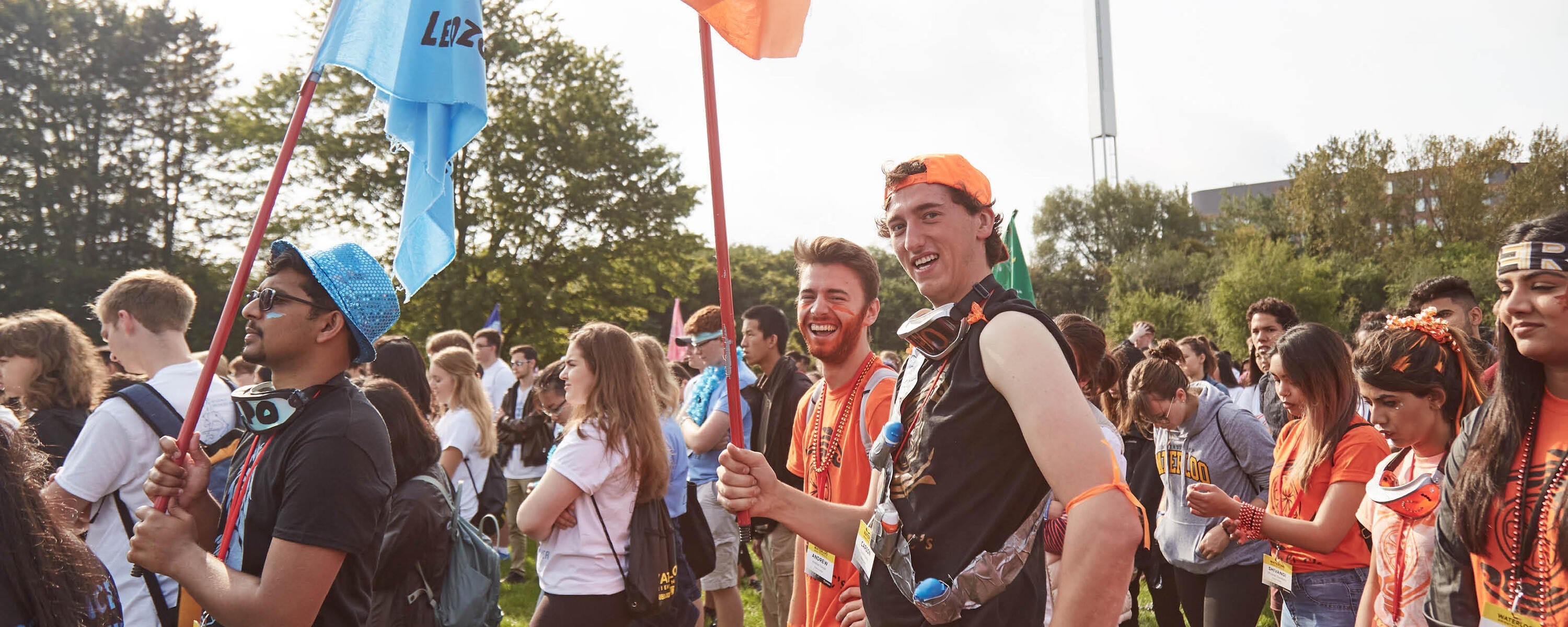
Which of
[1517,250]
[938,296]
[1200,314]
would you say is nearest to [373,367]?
[938,296]

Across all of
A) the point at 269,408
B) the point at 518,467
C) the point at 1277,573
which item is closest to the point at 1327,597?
the point at 1277,573

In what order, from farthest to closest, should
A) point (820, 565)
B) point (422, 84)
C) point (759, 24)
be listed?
point (422, 84)
point (820, 565)
point (759, 24)

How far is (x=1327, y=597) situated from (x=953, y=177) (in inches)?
114

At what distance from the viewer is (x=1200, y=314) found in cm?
4588

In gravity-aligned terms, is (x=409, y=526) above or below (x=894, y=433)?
below

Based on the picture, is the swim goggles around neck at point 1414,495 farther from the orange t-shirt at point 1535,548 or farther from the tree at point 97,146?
the tree at point 97,146

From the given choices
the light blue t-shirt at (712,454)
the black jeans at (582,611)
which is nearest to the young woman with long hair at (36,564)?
the black jeans at (582,611)

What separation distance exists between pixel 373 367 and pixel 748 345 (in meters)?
2.36

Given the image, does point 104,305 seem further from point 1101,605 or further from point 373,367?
point 1101,605

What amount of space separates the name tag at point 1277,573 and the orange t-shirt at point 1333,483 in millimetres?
25

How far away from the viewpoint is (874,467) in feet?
8.23

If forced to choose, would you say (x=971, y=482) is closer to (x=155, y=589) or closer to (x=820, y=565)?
(x=820, y=565)

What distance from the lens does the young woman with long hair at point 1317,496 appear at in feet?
13.5

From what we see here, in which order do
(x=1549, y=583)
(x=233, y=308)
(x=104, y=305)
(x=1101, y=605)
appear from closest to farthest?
(x=1101, y=605) → (x=1549, y=583) → (x=233, y=308) → (x=104, y=305)
